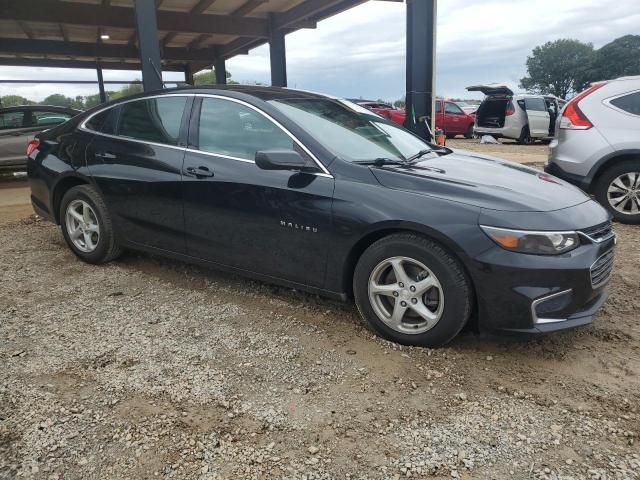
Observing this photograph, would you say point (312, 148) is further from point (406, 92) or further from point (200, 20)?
point (200, 20)

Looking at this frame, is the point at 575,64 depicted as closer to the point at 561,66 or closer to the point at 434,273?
the point at 561,66

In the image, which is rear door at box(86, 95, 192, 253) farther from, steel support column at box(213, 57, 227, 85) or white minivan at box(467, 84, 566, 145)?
white minivan at box(467, 84, 566, 145)

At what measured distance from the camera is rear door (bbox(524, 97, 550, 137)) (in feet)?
54.2

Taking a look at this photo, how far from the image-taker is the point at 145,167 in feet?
12.7

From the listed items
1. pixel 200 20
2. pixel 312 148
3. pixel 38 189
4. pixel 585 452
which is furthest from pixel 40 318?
pixel 200 20

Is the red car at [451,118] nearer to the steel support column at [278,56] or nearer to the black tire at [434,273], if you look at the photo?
the steel support column at [278,56]

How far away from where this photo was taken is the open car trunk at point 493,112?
658 inches

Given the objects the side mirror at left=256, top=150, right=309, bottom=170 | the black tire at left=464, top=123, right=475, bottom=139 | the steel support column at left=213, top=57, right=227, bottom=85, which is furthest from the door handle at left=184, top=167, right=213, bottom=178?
the black tire at left=464, top=123, right=475, bottom=139

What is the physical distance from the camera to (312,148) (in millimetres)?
3186

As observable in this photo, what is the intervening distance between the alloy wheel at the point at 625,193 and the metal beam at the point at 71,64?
16.5m

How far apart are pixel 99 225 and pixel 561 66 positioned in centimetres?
7871

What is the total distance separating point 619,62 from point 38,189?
75089 millimetres

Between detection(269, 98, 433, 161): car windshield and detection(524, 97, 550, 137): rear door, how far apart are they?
46.5ft

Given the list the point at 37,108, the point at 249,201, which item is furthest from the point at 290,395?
the point at 37,108
